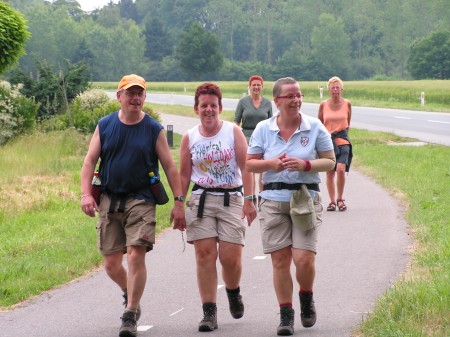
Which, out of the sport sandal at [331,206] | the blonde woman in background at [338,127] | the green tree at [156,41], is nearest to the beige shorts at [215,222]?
the blonde woman in background at [338,127]

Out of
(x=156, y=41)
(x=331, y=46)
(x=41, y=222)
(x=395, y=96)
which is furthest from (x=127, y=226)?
(x=156, y=41)

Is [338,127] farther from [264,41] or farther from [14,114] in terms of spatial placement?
[264,41]

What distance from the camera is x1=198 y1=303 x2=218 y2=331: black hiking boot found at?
744 centimetres

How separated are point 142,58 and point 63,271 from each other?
140704mm

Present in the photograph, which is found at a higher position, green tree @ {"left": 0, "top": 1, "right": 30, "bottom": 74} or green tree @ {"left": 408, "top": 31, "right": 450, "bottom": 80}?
green tree @ {"left": 0, "top": 1, "right": 30, "bottom": 74}

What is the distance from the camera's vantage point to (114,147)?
7559mm

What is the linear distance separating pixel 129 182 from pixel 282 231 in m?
1.16

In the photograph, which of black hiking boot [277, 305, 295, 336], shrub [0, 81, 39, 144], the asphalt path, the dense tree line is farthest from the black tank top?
the dense tree line

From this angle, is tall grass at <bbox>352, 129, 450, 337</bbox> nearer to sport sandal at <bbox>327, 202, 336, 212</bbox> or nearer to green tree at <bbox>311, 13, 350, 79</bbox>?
sport sandal at <bbox>327, 202, 336, 212</bbox>

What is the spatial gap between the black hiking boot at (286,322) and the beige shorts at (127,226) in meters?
1.07

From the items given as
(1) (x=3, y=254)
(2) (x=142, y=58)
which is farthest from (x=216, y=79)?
(1) (x=3, y=254)

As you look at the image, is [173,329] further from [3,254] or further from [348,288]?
[3,254]

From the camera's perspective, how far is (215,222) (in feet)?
25.3

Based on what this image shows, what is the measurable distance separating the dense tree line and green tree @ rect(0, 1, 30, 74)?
100.0 m
